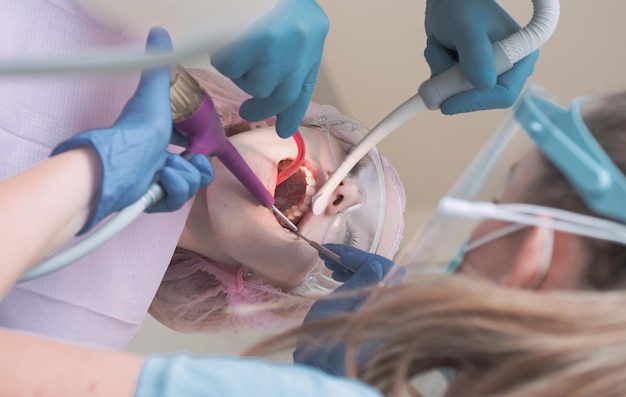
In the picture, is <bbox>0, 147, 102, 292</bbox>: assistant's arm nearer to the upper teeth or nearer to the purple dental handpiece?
the purple dental handpiece

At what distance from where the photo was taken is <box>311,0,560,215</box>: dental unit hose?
956 millimetres

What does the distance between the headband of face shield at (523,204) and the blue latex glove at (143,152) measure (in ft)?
1.08

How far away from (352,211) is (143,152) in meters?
0.57

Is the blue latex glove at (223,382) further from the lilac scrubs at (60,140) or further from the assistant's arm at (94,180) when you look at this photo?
the lilac scrubs at (60,140)

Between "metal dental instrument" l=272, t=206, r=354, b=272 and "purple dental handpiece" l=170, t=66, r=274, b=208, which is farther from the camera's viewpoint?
"metal dental instrument" l=272, t=206, r=354, b=272

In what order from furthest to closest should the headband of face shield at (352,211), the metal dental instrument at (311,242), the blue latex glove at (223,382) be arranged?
the headband of face shield at (352,211) → the metal dental instrument at (311,242) → the blue latex glove at (223,382)

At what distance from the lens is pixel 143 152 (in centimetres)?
79

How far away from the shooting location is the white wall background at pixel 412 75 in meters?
1.43

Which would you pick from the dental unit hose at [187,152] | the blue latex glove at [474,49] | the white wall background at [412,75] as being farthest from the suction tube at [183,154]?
the white wall background at [412,75]

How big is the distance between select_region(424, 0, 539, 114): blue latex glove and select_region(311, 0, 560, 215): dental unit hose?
0.02 metres

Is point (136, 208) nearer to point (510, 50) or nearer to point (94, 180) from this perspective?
point (94, 180)

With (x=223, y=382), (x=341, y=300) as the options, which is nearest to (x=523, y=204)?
(x=223, y=382)

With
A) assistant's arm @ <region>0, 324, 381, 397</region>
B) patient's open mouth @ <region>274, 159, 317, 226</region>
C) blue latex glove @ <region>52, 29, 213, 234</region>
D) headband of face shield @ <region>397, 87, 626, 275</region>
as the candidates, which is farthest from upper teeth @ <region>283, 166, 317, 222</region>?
assistant's arm @ <region>0, 324, 381, 397</region>

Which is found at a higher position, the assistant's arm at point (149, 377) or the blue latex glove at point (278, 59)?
the blue latex glove at point (278, 59)
